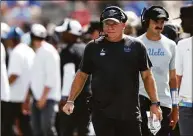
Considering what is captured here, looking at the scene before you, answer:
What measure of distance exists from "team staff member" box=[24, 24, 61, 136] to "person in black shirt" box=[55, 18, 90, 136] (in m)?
0.73

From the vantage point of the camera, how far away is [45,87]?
12.4 meters

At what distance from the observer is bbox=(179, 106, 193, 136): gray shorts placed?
8.73m

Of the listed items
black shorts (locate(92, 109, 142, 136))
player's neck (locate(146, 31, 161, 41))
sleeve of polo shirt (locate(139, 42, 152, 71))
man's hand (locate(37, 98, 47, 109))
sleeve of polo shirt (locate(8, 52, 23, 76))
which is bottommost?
man's hand (locate(37, 98, 47, 109))

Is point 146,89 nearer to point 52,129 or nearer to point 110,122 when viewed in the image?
point 110,122

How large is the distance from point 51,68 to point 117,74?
470cm

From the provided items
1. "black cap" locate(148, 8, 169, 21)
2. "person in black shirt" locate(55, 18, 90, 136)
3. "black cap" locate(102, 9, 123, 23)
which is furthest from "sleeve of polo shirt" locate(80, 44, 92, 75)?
"person in black shirt" locate(55, 18, 90, 136)

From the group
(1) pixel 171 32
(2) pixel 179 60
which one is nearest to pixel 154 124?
(2) pixel 179 60

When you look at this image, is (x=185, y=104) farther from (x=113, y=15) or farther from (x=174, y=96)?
(x=113, y=15)

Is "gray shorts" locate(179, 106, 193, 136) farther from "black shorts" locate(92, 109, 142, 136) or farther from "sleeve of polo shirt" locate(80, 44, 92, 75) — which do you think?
"sleeve of polo shirt" locate(80, 44, 92, 75)

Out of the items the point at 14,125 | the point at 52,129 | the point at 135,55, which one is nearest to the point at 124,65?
the point at 135,55

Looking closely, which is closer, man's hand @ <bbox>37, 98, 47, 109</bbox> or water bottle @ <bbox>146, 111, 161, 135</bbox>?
water bottle @ <bbox>146, 111, 161, 135</bbox>

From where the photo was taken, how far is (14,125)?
13406mm

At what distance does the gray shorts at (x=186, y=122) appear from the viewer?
8.73m

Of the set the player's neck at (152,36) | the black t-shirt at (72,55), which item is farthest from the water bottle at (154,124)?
the black t-shirt at (72,55)
